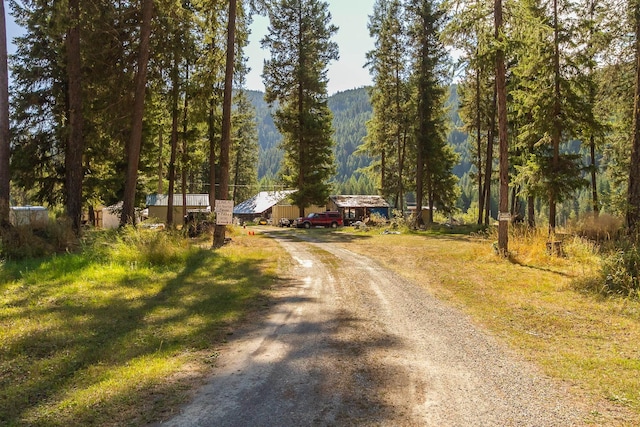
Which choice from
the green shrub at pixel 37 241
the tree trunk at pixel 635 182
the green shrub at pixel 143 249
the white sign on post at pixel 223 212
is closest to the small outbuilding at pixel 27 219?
the green shrub at pixel 37 241

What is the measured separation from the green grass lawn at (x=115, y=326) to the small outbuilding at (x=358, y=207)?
33511 millimetres

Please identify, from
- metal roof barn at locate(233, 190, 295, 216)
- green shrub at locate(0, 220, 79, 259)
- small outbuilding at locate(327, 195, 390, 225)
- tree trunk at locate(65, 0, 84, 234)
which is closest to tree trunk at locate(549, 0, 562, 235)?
green shrub at locate(0, 220, 79, 259)

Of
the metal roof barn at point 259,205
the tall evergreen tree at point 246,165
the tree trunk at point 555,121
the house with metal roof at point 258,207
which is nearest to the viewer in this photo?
the tree trunk at point 555,121

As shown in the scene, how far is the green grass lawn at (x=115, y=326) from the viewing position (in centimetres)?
360

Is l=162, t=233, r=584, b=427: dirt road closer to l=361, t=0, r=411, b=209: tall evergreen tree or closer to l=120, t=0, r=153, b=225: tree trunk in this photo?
l=120, t=0, r=153, b=225: tree trunk

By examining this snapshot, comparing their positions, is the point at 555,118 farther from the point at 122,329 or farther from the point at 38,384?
the point at 38,384

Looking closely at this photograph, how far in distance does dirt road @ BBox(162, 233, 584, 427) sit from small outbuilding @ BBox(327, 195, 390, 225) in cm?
3780

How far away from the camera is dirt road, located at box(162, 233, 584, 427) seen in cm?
336

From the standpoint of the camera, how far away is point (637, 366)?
14.9 ft

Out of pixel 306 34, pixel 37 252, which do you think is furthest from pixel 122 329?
pixel 306 34

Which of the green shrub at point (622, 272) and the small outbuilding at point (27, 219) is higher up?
the small outbuilding at point (27, 219)

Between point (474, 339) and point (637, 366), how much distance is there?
1692 mm

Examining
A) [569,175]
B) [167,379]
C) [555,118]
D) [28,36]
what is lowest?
[167,379]

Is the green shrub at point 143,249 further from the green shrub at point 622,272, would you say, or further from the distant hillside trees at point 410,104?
the distant hillside trees at point 410,104
